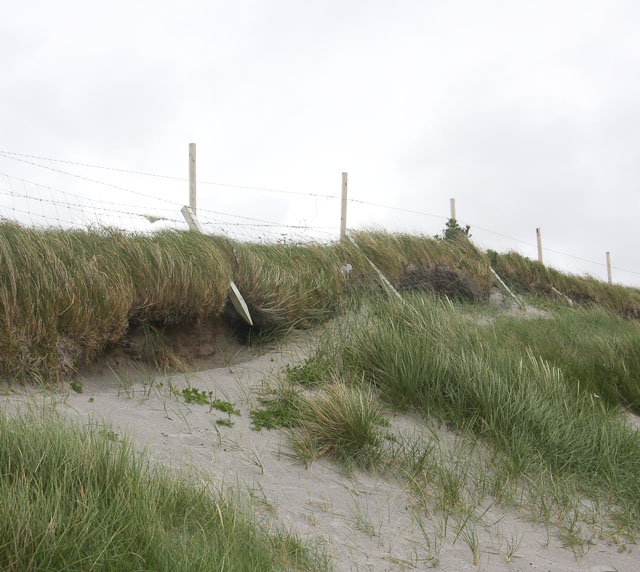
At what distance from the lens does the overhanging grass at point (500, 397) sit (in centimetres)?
468

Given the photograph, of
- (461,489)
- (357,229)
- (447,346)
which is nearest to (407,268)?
(357,229)

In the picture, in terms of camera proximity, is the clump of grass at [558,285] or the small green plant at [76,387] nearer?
the small green plant at [76,387]

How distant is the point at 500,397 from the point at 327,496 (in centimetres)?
206

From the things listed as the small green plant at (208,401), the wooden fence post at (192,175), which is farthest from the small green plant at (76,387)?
the wooden fence post at (192,175)

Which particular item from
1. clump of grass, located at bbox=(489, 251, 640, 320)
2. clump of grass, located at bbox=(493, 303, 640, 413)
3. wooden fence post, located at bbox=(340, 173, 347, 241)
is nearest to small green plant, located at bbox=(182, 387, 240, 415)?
clump of grass, located at bbox=(493, 303, 640, 413)

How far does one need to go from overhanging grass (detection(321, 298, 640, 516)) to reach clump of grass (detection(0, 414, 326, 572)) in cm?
252

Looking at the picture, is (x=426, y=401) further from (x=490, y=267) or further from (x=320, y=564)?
(x=490, y=267)

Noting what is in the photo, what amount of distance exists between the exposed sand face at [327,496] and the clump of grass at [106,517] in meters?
0.33

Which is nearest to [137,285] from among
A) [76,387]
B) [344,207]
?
[76,387]

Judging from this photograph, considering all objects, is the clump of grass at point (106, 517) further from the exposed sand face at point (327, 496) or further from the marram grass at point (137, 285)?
the marram grass at point (137, 285)

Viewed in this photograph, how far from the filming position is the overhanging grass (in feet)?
15.3

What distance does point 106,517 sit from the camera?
2504mm

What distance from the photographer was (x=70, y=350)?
5.25 m

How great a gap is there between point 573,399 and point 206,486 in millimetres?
4199
